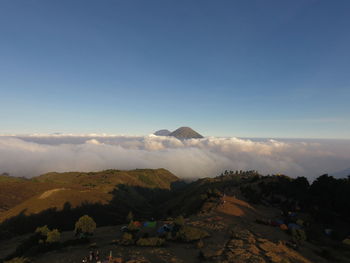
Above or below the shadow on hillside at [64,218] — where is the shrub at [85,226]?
above

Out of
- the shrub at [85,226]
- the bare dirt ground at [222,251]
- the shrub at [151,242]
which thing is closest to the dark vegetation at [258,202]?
the shrub at [151,242]

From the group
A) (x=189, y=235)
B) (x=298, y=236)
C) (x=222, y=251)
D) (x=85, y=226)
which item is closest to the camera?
(x=222, y=251)

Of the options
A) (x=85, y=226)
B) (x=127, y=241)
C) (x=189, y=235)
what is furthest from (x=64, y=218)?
(x=189, y=235)

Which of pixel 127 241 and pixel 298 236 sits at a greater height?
pixel 298 236

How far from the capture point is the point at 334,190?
73.7 meters

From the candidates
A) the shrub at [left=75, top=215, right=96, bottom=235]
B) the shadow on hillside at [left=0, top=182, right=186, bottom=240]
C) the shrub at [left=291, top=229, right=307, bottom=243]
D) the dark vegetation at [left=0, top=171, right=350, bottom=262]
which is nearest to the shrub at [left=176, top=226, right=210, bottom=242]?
the dark vegetation at [left=0, top=171, right=350, bottom=262]

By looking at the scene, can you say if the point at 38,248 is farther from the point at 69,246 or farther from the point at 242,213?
the point at 242,213

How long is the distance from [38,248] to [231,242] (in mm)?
31611

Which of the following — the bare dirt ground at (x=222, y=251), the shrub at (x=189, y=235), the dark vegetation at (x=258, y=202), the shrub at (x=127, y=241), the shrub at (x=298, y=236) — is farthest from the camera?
the dark vegetation at (x=258, y=202)

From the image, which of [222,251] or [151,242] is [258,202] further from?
[151,242]

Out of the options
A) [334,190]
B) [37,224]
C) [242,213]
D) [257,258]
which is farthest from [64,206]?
[334,190]

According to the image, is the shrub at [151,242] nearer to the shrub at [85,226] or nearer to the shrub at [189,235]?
the shrub at [189,235]

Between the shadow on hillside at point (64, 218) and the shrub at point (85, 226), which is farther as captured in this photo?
the shadow on hillside at point (64, 218)

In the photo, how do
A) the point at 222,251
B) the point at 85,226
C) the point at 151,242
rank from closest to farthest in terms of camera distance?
1. the point at 222,251
2. the point at 151,242
3. the point at 85,226
